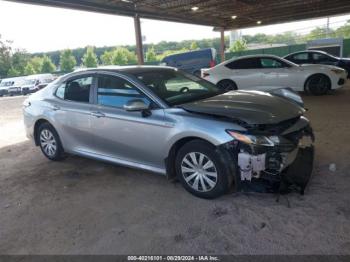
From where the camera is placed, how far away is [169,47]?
215 ft

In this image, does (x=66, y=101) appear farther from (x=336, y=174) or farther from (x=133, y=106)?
(x=336, y=174)

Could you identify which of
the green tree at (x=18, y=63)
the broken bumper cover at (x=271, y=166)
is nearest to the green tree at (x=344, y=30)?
the broken bumper cover at (x=271, y=166)

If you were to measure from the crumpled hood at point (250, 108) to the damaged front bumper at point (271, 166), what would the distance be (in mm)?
224

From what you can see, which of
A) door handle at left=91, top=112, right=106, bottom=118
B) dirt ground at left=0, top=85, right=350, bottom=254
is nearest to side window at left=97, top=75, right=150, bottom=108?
door handle at left=91, top=112, right=106, bottom=118

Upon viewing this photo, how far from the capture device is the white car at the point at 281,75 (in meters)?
9.36

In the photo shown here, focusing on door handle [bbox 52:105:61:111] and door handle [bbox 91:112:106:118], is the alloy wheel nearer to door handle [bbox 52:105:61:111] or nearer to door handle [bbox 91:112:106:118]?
door handle [bbox 91:112:106:118]

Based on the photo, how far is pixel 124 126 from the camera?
3900mm

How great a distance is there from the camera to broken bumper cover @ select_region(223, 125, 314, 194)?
3096 mm

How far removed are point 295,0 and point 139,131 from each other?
1249 centimetres

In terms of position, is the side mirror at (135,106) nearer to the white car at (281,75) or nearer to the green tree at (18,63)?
the white car at (281,75)

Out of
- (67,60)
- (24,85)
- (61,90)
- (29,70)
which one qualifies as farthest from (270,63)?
(29,70)

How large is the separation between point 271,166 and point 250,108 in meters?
0.69

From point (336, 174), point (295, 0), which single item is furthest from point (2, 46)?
point (336, 174)

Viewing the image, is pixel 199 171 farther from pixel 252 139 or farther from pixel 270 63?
pixel 270 63
